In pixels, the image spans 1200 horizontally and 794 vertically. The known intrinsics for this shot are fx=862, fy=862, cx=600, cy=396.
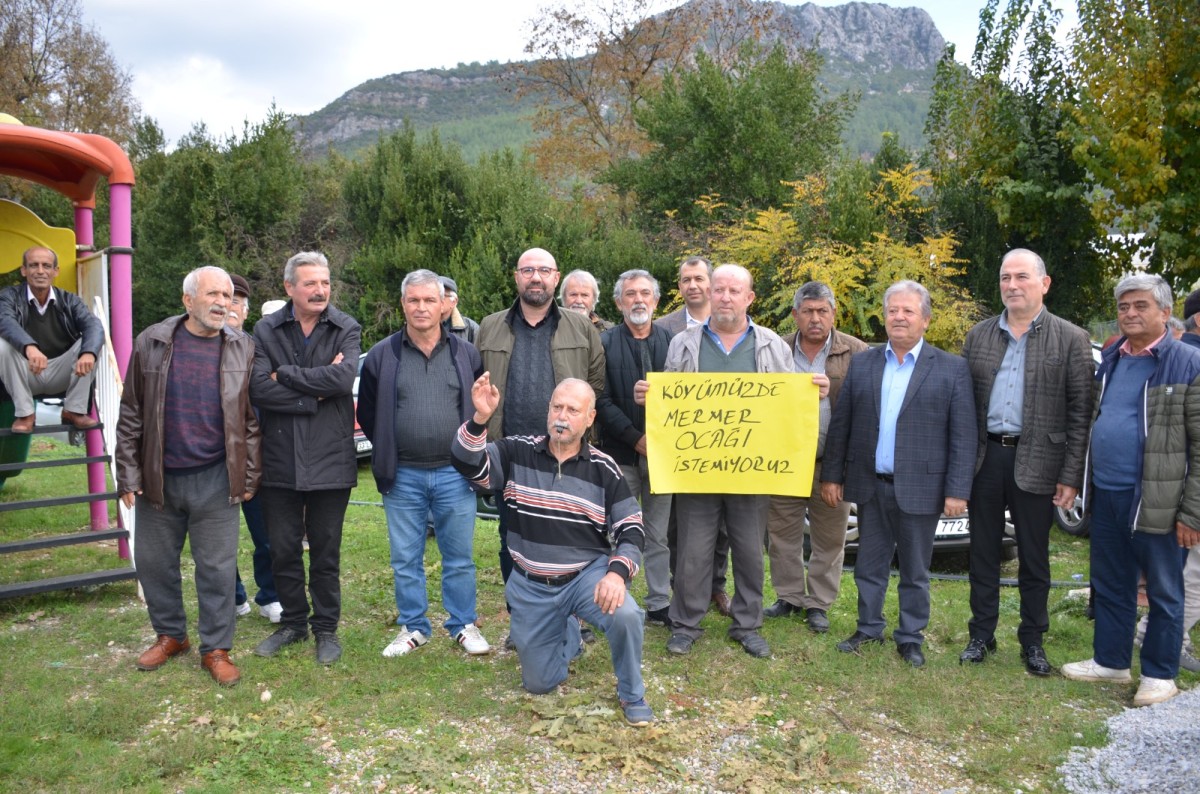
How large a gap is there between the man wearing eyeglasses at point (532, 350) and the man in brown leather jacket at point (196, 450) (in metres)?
1.38

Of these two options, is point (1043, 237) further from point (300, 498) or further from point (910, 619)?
point (300, 498)

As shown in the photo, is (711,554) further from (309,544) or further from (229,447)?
(229,447)

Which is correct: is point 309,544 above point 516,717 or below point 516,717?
above

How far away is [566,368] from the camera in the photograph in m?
5.11

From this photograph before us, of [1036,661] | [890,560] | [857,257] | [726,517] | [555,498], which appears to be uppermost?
[857,257]

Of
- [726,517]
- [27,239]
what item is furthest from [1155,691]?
[27,239]

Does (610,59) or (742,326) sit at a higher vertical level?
(610,59)

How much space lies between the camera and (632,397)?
212 inches

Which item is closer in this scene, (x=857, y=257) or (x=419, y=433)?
(x=419, y=433)

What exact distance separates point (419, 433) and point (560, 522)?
1053 millimetres

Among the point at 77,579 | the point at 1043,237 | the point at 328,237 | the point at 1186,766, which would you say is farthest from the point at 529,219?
the point at 1186,766

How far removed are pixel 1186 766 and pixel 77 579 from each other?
6522 millimetres

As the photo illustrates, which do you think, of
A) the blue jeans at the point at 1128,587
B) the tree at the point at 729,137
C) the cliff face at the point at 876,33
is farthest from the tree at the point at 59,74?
the cliff face at the point at 876,33

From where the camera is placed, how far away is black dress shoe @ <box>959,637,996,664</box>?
509 cm
